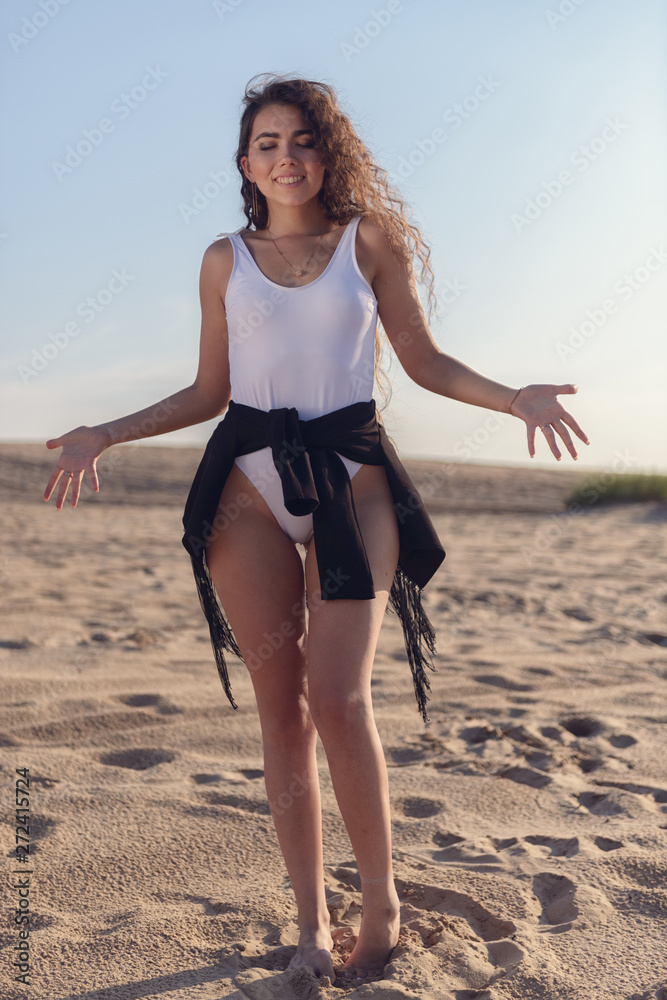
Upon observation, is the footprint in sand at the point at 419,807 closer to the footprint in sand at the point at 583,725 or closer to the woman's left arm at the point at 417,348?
the footprint in sand at the point at 583,725

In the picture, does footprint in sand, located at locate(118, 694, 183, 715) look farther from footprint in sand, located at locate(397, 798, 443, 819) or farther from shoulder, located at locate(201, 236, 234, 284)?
shoulder, located at locate(201, 236, 234, 284)

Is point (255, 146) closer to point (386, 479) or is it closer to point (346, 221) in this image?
point (346, 221)

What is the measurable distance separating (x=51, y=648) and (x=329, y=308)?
3.19 meters

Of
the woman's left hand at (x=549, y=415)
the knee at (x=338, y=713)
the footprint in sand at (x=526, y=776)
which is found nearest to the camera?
the knee at (x=338, y=713)

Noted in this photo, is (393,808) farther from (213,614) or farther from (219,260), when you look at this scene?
(219,260)

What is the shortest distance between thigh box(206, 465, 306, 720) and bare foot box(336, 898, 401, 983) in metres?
0.48

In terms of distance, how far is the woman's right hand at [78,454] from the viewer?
2.04 m

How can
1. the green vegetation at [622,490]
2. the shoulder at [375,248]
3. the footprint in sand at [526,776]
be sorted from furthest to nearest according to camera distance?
the green vegetation at [622,490]
the footprint in sand at [526,776]
the shoulder at [375,248]

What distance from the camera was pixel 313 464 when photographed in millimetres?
1856

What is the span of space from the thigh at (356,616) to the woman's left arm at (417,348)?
285 mm

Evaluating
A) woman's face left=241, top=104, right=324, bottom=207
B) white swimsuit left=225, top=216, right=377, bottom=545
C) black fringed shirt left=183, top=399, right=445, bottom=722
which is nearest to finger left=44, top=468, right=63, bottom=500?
black fringed shirt left=183, top=399, right=445, bottom=722

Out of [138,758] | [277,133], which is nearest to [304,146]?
[277,133]

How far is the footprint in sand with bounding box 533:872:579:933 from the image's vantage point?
6.89 ft

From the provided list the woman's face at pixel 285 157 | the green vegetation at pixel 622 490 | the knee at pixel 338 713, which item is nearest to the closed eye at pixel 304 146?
the woman's face at pixel 285 157
